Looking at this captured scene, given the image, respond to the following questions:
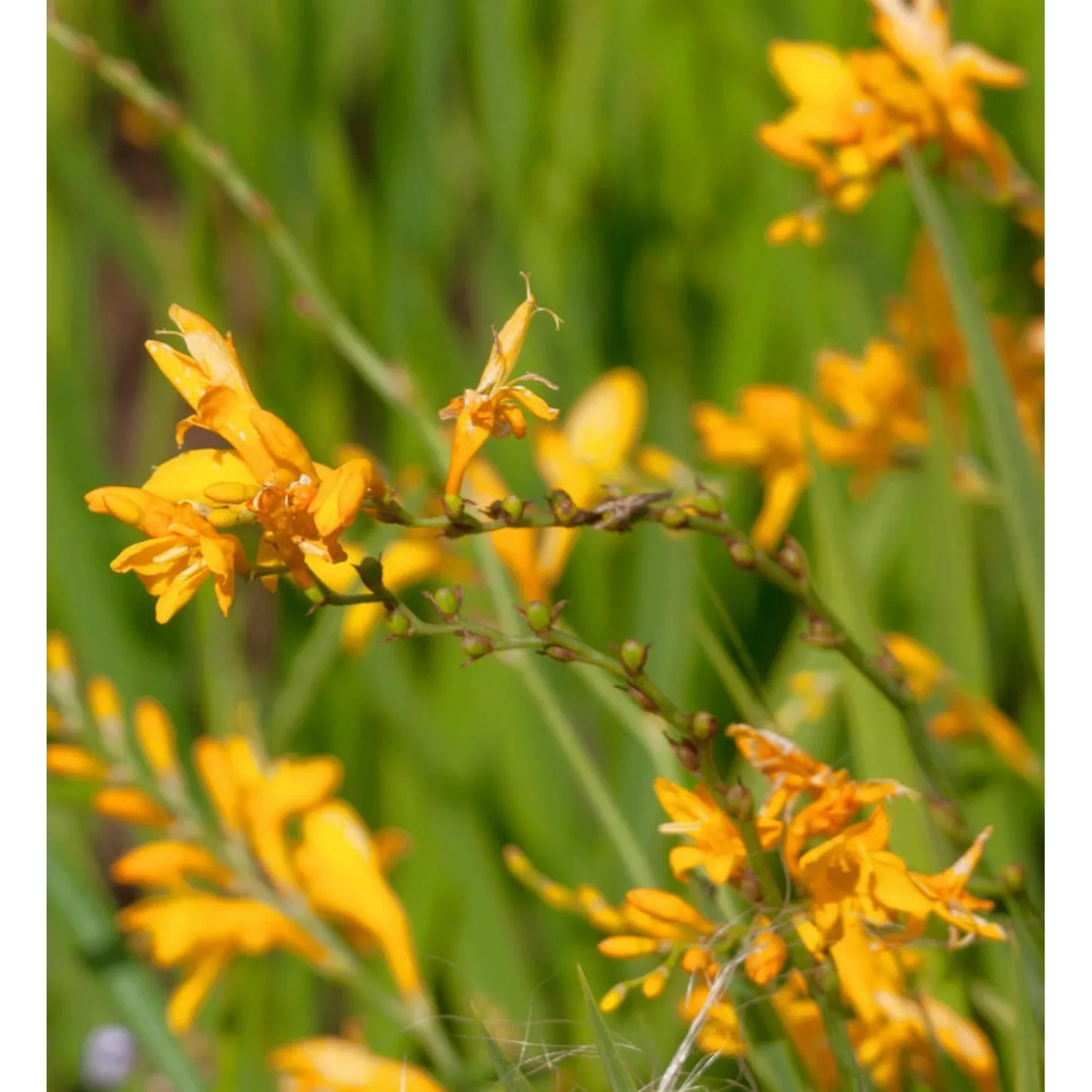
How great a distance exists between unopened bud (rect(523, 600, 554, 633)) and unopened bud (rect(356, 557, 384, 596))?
4 cm

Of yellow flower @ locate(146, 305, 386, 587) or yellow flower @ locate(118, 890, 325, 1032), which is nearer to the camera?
yellow flower @ locate(146, 305, 386, 587)

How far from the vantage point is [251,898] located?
2.39 feet

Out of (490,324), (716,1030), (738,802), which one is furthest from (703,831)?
(490,324)

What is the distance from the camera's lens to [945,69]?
631mm

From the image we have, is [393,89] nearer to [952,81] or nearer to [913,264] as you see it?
[913,264]

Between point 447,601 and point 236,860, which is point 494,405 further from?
point 236,860

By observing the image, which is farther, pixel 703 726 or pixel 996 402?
pixel 996 402

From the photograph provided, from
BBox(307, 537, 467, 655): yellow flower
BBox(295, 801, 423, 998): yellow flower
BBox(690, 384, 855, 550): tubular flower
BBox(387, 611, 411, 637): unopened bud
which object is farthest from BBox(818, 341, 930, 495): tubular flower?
BBox(387, 611, 411, 637): unopened bud

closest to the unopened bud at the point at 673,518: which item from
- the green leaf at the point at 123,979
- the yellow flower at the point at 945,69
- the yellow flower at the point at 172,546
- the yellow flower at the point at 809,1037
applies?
the yellow flower at the point at 172,546

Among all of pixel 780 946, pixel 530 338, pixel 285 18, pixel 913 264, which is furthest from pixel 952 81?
pixel 285 18

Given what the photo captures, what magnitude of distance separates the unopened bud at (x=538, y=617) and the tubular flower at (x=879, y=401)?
0.46 meters

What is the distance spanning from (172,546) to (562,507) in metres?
0.11

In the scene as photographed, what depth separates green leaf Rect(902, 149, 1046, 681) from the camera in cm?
61

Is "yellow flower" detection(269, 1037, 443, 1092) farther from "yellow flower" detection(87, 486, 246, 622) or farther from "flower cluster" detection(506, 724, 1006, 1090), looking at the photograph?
"yellow flower" detection(87, 486, 246, 622)
